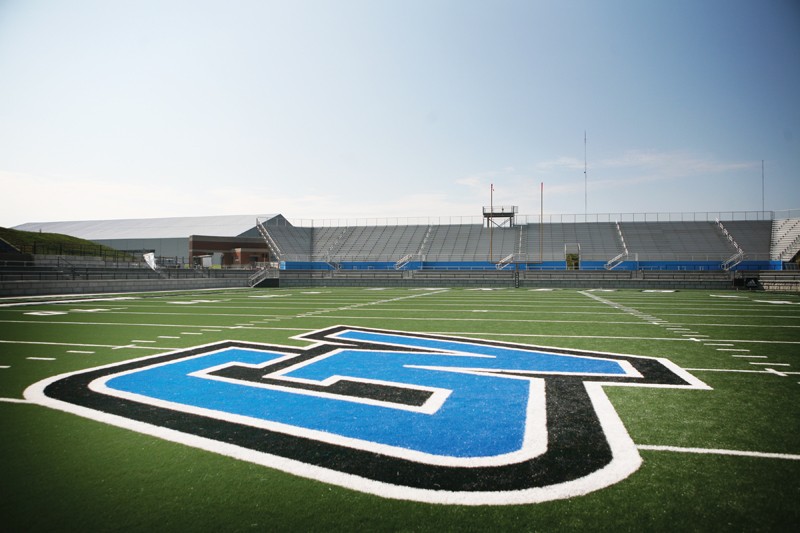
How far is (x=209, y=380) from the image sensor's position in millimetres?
5316

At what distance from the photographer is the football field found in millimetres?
2434

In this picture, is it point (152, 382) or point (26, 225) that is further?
point (26, 225)

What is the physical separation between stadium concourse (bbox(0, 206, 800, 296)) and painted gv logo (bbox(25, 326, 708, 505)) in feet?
66.1

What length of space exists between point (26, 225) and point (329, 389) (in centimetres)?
9194

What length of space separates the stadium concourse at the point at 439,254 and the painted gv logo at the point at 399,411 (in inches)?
793

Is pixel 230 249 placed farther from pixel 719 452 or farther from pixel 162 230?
pixel 719 452

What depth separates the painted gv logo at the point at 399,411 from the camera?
2.86 m

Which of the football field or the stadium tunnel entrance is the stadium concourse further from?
the football field

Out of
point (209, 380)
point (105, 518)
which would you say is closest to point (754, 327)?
point (209, 380)

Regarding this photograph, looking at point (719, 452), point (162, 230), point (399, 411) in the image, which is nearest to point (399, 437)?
point (399, 411)

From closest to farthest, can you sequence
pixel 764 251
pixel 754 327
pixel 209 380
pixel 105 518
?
pixel 105 518 → pixel 209 380 → pixel 754 327 → pixel 764 251

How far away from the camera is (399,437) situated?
11.4 feet

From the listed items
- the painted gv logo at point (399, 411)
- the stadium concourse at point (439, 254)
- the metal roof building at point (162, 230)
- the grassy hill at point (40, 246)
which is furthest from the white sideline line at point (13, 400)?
the metal roof building at point (162, 230)

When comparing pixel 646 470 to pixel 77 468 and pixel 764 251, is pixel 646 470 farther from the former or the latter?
pixel 764 251
